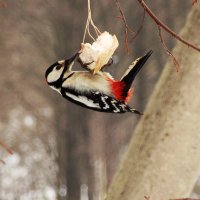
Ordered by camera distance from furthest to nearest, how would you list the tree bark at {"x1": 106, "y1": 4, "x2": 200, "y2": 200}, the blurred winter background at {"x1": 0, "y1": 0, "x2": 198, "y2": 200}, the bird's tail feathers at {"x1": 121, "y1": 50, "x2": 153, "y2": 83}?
1. the blurred winter background at {"x1": 0, "y1": 0, "x2": 198, "y2": 200}
2. the tree bark at {"x1": 106, "y1": 4, "x2": 200, "y2": 200}
3. the bird's tail feathers at {"x1": 121, "y1": 50, "x2": 153, "y2": 83}

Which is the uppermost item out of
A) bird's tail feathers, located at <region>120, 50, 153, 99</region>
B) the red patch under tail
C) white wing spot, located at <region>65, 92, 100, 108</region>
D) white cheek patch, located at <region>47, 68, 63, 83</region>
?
bird's tail feathers, located at <region>120, 50, 153, 99</region>

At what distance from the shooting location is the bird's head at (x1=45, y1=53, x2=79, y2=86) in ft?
2.15

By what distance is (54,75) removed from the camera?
673 mm

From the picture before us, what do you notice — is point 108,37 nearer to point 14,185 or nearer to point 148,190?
point 148,190

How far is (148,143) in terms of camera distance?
130cm

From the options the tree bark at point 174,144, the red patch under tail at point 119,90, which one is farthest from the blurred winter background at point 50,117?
the red patch under tail at point 119,90

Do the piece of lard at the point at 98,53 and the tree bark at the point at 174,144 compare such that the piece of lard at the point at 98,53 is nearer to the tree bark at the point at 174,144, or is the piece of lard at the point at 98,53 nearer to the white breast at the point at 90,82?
the white breast at the point at 90,82

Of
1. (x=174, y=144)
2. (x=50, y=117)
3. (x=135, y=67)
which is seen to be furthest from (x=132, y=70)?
(x=50, y=117)

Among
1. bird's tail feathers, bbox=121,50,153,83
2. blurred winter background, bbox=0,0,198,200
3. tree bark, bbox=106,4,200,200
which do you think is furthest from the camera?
blurred winter background, bbox=0,0,198,200

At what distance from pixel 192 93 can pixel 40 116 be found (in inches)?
102

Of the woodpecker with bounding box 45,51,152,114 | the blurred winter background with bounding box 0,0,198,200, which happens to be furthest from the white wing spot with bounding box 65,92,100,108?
the blurred winter background with bounding box 0,0,198,200

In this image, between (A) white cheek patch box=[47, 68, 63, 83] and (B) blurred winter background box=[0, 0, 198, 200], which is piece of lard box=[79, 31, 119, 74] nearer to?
(A) white cheek patch box=[47, 68, 63, 83]

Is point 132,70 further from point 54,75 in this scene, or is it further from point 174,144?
point 174,144

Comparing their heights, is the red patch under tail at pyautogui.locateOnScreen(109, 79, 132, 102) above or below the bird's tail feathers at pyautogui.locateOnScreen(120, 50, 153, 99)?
below
